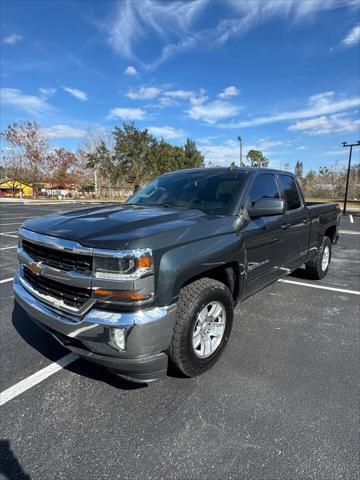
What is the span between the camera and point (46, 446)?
2.10 meters

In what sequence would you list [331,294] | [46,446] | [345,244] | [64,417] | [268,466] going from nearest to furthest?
1. [268,466]
2. [46,446]
3. [64,417]
4. [331,294]
5. [345,244]

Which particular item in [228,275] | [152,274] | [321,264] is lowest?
[321,264]

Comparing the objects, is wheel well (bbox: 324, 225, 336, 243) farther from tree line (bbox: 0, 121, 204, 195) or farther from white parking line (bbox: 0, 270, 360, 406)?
tree line (bbox: 0, 121, 204, 195)

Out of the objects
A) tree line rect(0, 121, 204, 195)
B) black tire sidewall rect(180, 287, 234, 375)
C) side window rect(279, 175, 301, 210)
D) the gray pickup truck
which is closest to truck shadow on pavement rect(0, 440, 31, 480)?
the gray pickup truck

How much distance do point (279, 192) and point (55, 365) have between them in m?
3.37

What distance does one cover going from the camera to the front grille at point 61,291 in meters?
2.27

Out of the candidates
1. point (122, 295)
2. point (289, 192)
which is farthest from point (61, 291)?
point (289, 192)

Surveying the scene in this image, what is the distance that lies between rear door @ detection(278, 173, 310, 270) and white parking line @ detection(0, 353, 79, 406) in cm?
299

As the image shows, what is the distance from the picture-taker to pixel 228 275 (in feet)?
10.1

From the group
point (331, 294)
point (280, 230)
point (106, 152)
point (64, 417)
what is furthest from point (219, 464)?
point (106, 152)

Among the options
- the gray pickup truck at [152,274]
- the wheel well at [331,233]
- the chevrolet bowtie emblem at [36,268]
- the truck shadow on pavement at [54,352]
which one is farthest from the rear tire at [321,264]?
the chevrolet bowtie emblem at [36,268]

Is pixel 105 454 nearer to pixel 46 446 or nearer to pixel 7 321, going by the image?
pixel 46 446

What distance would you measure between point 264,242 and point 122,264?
1.98 meters

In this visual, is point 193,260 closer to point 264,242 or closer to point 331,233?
point 264,242
